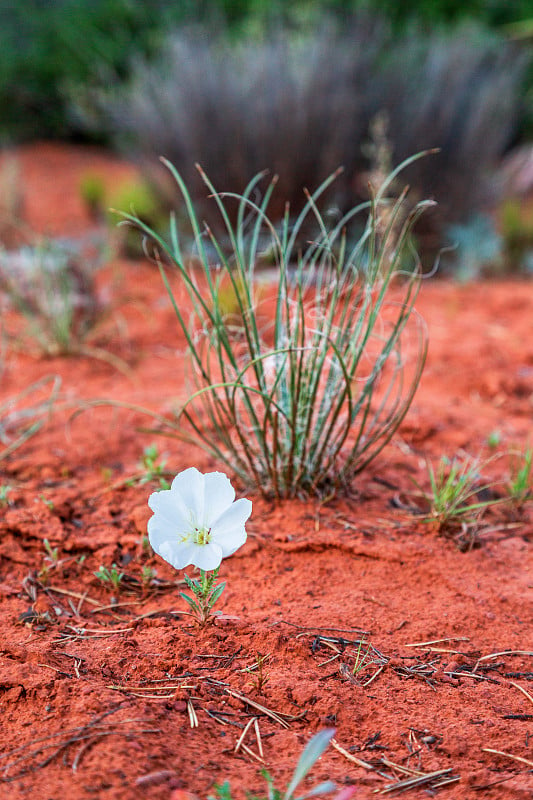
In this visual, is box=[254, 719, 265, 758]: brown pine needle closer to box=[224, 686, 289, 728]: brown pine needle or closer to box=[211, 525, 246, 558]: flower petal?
box=[224, 686, 289, 728]: brown pine needle

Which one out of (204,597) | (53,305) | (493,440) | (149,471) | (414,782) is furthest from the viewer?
(53,305)

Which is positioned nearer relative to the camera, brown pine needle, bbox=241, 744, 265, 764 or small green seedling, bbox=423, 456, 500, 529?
brown pine needle, bbox=241, 744, 265, 764

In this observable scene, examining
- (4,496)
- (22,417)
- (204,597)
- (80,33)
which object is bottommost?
(22,417)

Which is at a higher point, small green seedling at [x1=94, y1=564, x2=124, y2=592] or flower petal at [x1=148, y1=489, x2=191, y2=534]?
flower petal at [x1=148, y1=489, x2=191, y2=534]

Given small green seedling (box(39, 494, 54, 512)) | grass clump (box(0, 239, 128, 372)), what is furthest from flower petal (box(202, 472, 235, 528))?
grass clump (box(0, 239, 128, 372))

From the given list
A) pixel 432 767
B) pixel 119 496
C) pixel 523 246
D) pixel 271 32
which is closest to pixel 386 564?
pixel 432 767

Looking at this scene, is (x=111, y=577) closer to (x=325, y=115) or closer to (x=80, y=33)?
(x=325, y=115)

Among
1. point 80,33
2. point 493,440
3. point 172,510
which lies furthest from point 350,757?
point 80,33
